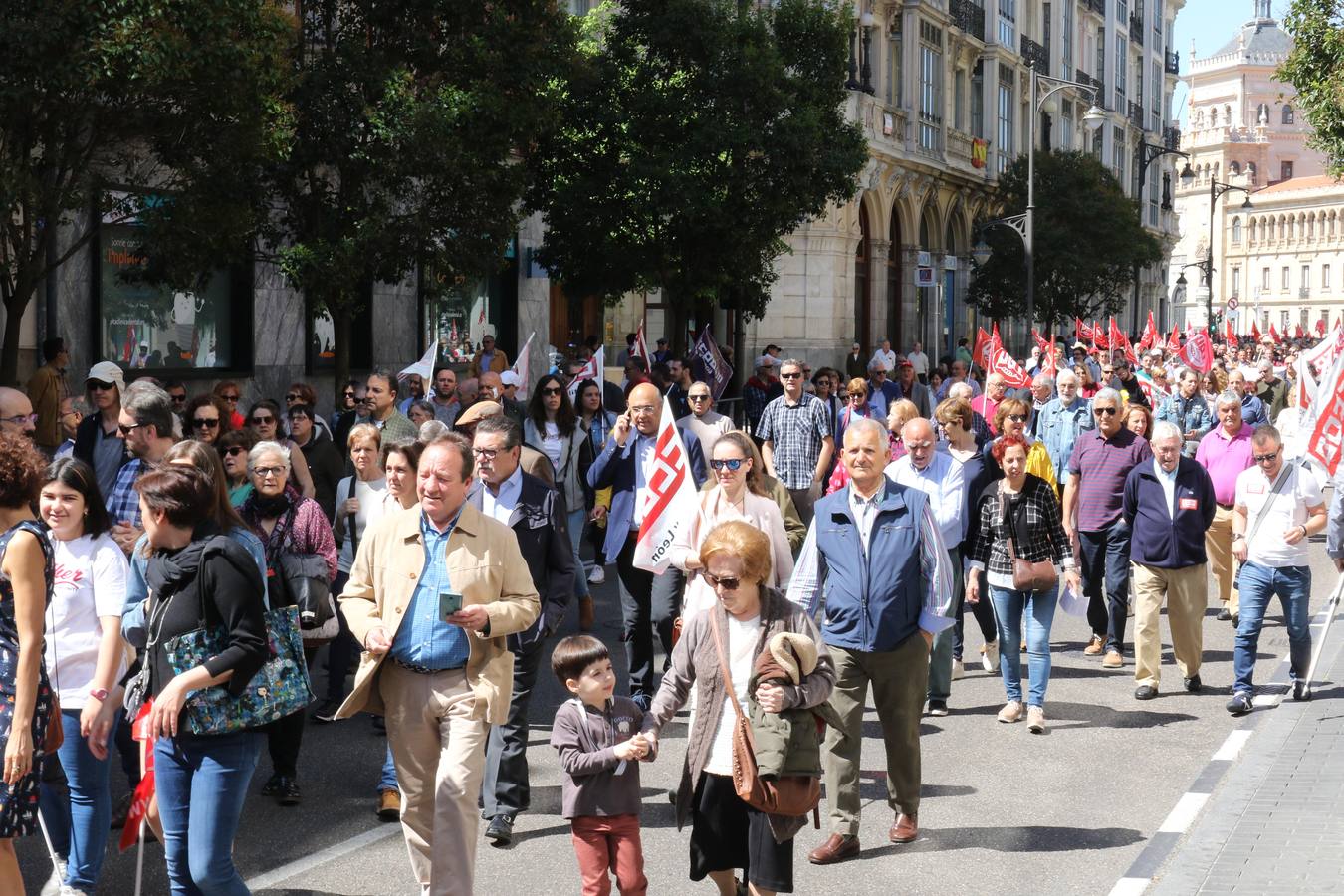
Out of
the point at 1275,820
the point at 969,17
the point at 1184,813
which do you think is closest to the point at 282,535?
the point at 1184,813

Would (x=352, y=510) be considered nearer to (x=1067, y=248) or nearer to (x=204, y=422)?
(x=204, y=422)

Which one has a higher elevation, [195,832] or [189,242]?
[189,242]

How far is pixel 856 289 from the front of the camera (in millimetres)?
40750

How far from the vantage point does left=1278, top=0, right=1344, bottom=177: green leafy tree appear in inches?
938

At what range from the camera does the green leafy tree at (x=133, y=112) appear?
12.0 m

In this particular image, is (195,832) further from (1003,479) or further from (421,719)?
(1003,479)

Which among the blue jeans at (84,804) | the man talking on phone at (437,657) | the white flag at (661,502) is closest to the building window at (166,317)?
the white flag at (661,502)

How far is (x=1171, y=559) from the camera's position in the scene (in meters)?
10.3

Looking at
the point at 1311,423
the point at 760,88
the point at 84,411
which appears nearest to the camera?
the point at 1311,423

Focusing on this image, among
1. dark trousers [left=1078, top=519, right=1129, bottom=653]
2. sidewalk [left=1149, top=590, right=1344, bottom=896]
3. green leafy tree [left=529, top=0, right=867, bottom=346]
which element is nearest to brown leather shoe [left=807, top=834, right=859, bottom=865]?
sidewalk [left=1149, top=590, right=1344, bottom=896]

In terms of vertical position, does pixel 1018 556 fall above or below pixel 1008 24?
below

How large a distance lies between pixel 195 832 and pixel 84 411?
38.5 feet

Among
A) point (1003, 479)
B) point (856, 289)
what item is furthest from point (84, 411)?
point (856, 289)

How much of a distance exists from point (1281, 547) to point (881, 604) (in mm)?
4127
